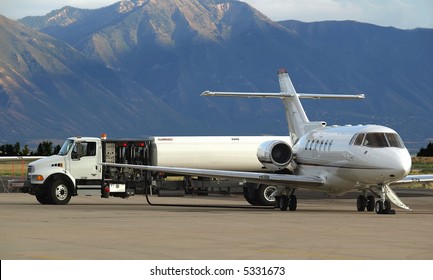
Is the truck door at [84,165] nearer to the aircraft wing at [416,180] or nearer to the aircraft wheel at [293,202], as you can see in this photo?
the aircraft wheel at [293,202]

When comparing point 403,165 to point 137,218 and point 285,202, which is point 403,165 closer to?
point 285,202

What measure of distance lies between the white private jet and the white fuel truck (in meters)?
0.86

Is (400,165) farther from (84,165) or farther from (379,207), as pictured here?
(84,165)

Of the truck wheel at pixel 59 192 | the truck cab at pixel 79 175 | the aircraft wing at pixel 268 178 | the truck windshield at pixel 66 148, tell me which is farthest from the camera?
the truck windshield at pixel 66 148

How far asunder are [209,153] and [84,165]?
6034 mm

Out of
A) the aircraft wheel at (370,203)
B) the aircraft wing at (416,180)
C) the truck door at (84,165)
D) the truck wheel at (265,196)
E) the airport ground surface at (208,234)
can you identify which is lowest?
the airport ground surface at (208,234)

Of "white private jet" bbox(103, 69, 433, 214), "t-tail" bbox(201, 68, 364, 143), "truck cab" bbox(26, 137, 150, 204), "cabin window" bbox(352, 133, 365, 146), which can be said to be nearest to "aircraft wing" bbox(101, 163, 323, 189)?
"white private jet" bbox(103, 69, 433, 214)

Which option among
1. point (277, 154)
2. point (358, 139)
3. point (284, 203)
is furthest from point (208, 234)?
point (277, 154)

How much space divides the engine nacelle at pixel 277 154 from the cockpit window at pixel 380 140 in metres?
4.71

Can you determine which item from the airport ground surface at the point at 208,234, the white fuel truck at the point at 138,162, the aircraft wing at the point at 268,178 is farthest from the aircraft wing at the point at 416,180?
the white fuel truck at the point at 138,162

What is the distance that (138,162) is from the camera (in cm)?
4947

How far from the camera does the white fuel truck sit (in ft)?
150

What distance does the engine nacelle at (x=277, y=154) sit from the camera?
4331cm
